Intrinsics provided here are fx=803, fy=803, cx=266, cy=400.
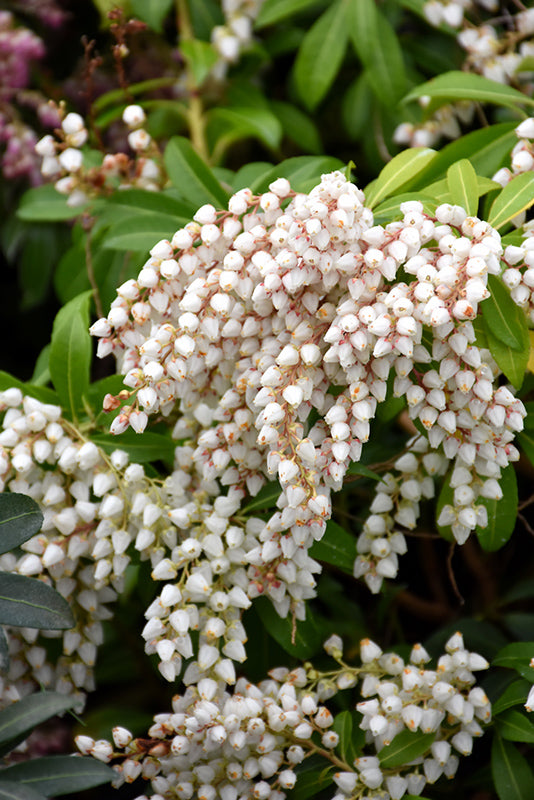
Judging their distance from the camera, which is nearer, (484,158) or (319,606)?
(484,158)

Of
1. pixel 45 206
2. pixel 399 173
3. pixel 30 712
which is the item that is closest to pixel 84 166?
pixel 45 206

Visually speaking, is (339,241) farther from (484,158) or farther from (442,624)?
(442,624)

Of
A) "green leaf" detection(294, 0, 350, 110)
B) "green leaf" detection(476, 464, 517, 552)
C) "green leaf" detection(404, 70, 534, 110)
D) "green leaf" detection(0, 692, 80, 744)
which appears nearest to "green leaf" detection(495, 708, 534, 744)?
"green leaf" detection(476, 464, 517, 552)

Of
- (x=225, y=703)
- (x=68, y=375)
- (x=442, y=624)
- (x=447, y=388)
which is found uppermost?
(x=447, y=388)

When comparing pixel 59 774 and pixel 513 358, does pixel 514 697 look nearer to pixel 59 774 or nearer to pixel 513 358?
pixel 513 358

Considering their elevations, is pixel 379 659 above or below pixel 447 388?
below

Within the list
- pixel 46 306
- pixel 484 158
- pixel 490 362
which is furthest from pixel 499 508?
pixel 46 306

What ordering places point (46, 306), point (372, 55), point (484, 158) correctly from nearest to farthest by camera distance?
point (484, 158), point (372, 55), point (46, 306)
